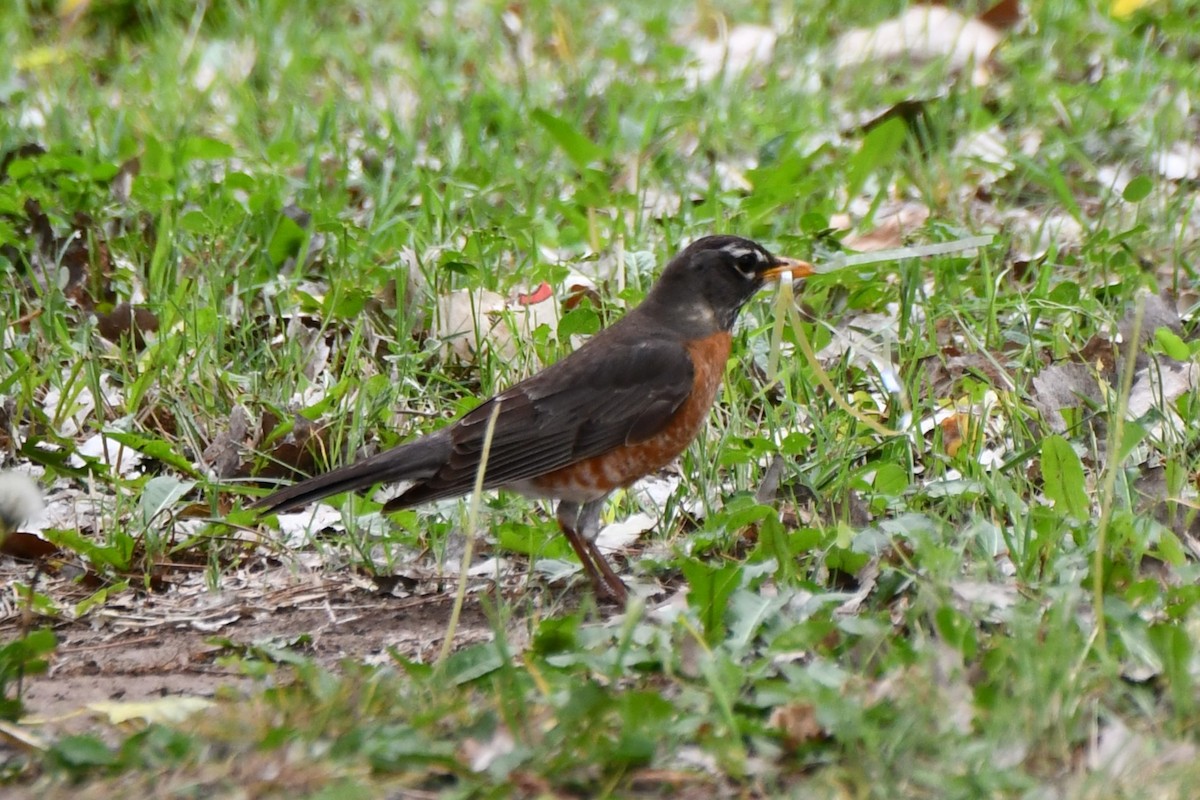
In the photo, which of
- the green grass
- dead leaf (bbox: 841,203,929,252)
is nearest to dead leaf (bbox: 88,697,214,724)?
the green grass

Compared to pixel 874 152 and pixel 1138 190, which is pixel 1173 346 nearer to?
pixel 1138 190

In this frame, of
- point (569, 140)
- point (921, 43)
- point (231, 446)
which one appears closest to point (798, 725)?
point (231, 446)

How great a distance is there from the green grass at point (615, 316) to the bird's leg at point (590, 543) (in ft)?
0.29

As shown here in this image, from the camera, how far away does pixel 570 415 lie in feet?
14.0

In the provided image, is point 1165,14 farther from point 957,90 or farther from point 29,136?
point 29,136

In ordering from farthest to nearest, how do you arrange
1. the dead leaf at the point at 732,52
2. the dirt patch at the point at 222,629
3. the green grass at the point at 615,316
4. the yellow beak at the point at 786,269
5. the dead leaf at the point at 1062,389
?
the dead leaf at the point at 732,52
the yellow beak at the point at 786,269
the dead leaf at the point at 1062,389
the dirt patch at the point at 222,629
the green grass at the point at 615,316

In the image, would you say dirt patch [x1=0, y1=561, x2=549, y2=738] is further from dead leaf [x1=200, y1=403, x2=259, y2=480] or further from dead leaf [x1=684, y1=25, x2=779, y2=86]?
dead leaf [x1=684, y1=25, x2=779, y2=86]

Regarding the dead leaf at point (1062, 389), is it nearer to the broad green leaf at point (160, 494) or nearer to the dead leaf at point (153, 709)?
the broad green leaf at point (160, 494)

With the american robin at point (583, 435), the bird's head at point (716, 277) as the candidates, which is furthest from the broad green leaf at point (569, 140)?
the american robin at point (583, 435)

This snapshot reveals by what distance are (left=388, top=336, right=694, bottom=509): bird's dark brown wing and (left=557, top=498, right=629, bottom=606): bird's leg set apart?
0.14 m

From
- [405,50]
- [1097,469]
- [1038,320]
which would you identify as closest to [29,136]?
[405,50]

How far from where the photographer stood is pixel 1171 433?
4.19 metres

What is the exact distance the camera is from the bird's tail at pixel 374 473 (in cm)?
387

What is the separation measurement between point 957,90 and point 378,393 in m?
3.34
